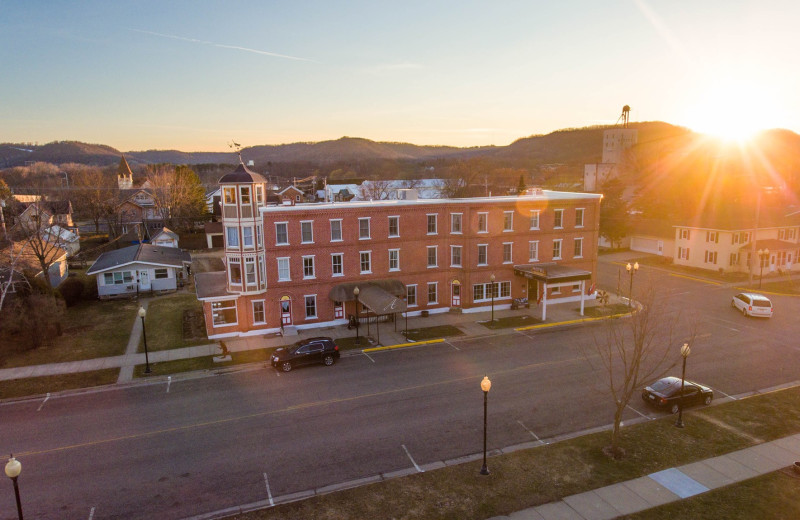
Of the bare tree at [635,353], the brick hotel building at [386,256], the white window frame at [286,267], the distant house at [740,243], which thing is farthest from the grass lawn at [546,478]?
the distant house at [740,243]

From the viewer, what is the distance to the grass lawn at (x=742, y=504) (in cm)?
1484

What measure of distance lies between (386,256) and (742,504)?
85.5 ft

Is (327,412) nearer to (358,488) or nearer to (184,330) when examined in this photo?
(358,488)

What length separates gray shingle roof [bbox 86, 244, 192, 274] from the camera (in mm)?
45594

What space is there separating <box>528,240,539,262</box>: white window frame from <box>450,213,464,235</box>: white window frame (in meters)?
6.45

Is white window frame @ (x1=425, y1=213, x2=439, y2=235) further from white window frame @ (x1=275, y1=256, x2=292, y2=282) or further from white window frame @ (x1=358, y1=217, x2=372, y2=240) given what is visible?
white window frame @ (x1=275, y1=256, x2=292, y2=282)

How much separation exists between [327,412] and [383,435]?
Result: 136 inches

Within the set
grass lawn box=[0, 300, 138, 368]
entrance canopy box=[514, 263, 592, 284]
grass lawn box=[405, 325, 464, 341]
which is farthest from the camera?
entrance canopy box=[514, 263, 592, 284]

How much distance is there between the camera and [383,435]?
20.4 meters

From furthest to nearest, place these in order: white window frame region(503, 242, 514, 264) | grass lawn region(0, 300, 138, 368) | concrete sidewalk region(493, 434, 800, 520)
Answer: white window frame region(503, 242, 514, 264) < grass lawn region(0, 300, 138, 368) < concrete sidewalk region(493, 434, 800, 520)

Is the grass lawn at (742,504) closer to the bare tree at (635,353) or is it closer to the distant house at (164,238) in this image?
the bare tree at (635,353)

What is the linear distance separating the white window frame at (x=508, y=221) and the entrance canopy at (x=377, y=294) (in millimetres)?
10038

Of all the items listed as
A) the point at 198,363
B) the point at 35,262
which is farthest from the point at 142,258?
the point at 198,363

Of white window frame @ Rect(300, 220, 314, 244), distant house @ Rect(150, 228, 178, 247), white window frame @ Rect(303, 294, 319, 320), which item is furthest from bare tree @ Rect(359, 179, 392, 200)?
white window frame @ Rect(303, 294, 319, 320)
